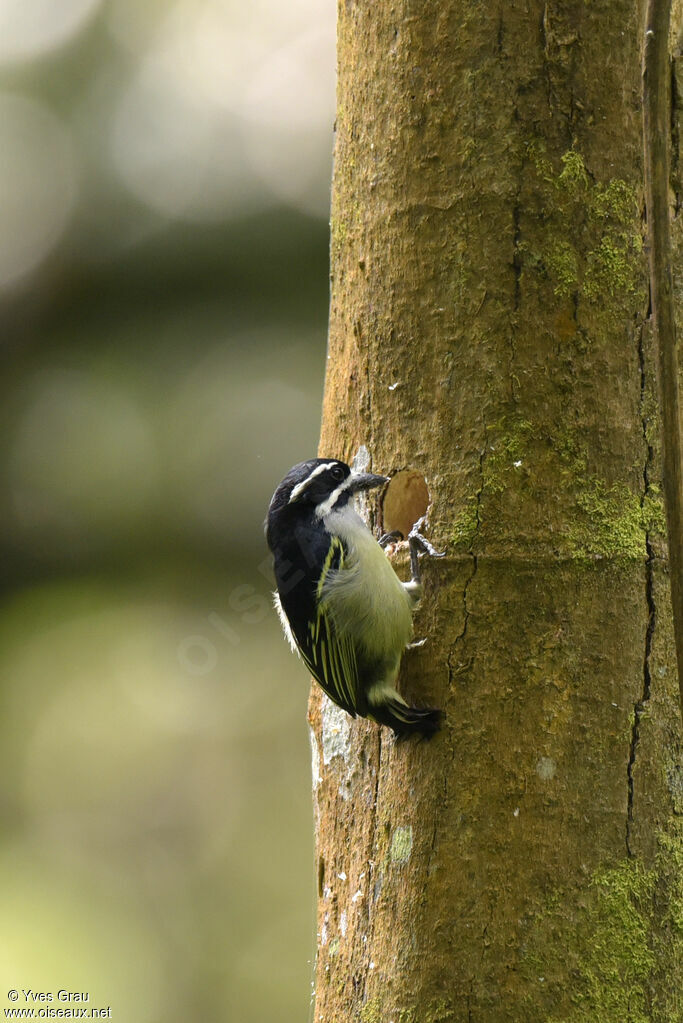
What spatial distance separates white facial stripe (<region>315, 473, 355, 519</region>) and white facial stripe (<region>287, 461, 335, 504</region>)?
65mm

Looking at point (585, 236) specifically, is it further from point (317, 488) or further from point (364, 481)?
point (317, 488)

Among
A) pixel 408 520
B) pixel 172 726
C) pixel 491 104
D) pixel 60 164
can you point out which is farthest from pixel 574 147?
pixel 172 726

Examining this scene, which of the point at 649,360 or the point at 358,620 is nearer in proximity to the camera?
the point at 649,360

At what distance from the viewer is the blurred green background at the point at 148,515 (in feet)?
20.5

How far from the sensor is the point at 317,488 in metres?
3.17

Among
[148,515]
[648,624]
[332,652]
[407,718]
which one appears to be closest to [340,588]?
A: [332,652]

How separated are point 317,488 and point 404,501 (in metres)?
0.33

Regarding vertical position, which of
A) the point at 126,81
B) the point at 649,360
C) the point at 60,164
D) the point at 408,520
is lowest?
the point at 408,520

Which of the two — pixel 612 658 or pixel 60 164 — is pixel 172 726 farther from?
pixel 612 658

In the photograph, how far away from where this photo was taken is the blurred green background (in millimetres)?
6258

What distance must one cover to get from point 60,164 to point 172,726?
355 cm

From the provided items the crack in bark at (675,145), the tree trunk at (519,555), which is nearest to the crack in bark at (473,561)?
the tree trunk at (519,555)

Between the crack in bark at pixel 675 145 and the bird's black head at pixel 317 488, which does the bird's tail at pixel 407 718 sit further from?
the crack in bark at pixel 675 145

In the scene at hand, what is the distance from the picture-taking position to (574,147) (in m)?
2.62
